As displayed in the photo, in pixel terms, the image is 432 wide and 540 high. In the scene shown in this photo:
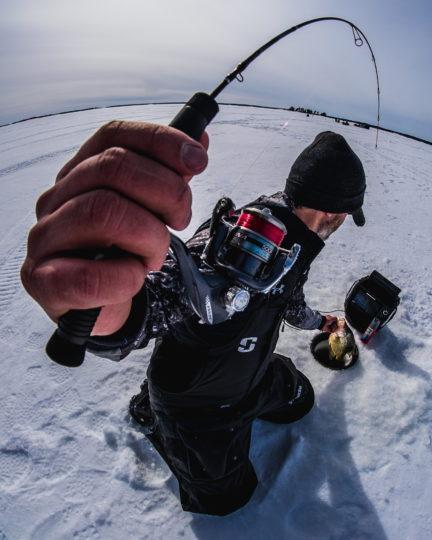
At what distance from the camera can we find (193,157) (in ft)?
2.02

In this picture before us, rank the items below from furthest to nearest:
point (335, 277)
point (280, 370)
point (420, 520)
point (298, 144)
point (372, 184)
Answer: point (298, 144)
point (372, 184)
point (335, 277)
point (280, 370)
point (420, 520)

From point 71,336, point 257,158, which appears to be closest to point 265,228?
point 71,336

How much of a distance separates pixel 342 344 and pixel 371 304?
42 centimetres

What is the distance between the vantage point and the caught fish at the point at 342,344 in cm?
258

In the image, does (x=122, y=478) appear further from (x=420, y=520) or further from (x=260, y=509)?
(x=420, y=520)

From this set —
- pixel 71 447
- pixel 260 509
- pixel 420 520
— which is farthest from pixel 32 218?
pixel 420 520

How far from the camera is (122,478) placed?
2039 mm

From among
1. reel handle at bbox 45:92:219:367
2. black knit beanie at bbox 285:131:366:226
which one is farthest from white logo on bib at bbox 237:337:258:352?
reel handle at bbox 45:92:219:367

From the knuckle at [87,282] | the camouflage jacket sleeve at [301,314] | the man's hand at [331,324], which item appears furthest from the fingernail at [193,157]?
the man's hand at [331,324]

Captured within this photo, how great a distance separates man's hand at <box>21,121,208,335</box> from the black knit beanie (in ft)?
5.14

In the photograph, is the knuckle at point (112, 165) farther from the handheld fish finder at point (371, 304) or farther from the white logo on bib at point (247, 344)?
the handheld fish finder at point (371, 304)

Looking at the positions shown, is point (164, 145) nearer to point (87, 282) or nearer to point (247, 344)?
Result: point (87, 282)

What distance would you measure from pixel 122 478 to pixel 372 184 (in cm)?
730

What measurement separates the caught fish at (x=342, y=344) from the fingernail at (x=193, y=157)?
2.38 metres
